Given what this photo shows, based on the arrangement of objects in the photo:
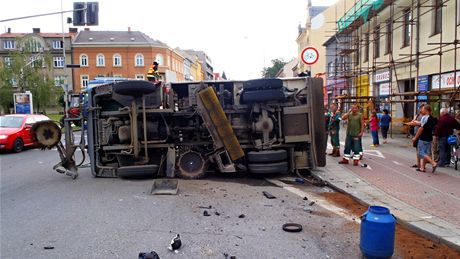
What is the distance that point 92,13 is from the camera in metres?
18.0

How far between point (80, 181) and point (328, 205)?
5296mm

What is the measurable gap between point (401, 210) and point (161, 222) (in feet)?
11.9

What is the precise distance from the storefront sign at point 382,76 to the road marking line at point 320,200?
1504cm

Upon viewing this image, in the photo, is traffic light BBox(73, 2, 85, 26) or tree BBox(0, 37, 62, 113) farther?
tree BBox(0, 37, 62, 113)

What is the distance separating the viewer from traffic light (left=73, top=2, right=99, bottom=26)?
18.0 metres

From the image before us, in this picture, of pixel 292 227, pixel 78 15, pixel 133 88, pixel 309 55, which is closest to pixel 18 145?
pixel 78 15

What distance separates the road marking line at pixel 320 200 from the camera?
6574 mm

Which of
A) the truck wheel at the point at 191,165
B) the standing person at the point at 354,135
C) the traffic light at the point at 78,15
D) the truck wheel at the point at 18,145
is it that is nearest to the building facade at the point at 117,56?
the traffic light at the point at 78,15

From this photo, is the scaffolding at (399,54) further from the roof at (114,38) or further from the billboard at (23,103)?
the roof at (114,38)

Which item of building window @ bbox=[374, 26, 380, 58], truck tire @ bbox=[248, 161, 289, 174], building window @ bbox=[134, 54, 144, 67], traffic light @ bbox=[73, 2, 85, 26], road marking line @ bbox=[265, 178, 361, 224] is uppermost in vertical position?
building window @ bbox=[134, 54, 144, 67]

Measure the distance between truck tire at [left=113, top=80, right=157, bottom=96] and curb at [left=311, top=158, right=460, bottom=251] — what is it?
4.21m

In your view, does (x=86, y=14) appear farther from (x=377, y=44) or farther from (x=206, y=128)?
(x=377, y=44)

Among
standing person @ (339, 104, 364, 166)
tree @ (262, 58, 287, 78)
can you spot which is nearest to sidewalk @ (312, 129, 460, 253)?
standing person @ (339, 104, 364, 166)

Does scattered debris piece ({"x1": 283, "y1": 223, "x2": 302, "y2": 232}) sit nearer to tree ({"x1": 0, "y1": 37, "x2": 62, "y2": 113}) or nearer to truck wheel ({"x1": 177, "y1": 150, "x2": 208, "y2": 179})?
truck wheel ({"x1": 177, "y1": 150, "x2": 208, "y2": 179})
